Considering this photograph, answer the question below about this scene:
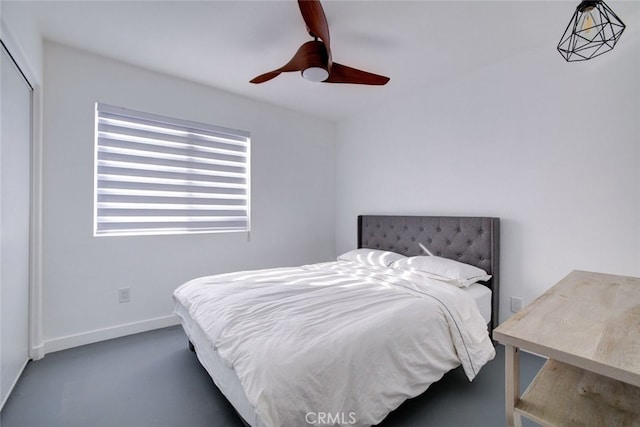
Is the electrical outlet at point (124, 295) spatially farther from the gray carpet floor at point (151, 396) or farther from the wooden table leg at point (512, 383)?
the wooden table leg at point (512, 383)

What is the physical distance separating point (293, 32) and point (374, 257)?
6.66 ft

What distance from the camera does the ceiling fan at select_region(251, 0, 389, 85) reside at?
1.43 metres

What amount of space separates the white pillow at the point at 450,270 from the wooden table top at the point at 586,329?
3.12 feet

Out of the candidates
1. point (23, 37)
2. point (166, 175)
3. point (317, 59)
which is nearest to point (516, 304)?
point (317, 59)

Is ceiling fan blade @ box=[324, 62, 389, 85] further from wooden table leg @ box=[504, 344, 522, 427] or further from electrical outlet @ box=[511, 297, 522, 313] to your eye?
electrical outlet @ box=[511, 297, 522, 313]

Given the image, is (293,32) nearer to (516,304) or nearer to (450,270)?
(450,270)

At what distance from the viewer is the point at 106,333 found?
2.34 meters

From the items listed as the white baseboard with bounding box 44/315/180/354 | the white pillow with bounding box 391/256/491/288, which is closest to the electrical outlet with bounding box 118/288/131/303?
the white baseboard with bounding box 44/315/180/354

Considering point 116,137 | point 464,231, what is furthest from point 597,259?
point 116,137

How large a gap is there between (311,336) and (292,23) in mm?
1928

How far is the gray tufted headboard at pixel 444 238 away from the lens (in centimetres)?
224

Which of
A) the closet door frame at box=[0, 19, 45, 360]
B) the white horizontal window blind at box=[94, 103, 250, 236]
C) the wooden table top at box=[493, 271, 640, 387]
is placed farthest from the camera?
the white horizontal window blind at box=[94, 103, 250, 236]

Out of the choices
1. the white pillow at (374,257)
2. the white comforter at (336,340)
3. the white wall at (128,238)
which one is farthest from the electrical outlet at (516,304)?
the white wall at (128,238)

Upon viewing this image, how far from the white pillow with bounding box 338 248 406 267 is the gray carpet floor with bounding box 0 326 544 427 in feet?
3.34
